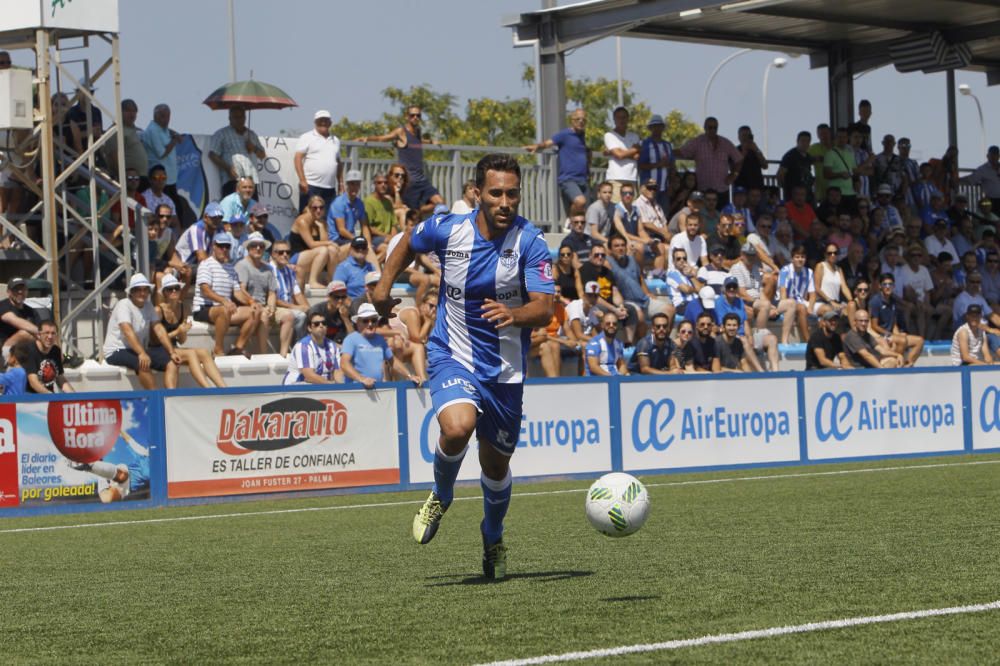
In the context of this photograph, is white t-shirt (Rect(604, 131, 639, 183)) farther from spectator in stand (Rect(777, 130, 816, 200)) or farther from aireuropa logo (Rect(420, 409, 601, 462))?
aireuropa logo (Rect(420, 409, 601, 462))

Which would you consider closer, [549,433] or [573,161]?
[549,433]

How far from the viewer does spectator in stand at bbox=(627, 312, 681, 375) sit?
19561 millimetres

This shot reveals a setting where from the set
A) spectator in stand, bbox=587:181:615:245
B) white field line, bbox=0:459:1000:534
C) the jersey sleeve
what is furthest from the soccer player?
spectator in stand, bbox=587:181:615:245

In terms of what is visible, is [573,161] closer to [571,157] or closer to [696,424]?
[571,157]

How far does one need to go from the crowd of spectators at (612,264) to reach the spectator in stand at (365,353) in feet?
0.08

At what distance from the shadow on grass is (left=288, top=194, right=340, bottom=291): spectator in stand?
11.5 metres

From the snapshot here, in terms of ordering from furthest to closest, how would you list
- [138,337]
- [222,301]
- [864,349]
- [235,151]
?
[864,349] < [235,151] < [222,301] < [138,337]

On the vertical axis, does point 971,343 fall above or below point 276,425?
above

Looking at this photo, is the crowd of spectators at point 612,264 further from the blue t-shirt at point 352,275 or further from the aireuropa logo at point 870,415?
the aireuropa logo at point 870,415

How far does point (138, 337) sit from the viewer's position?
17.0 meters

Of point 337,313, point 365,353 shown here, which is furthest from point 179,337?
point 365,353

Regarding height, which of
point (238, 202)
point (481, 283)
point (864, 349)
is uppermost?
point (238, 202)

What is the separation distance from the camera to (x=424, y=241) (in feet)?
26.1

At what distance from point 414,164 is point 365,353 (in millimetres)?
5051
